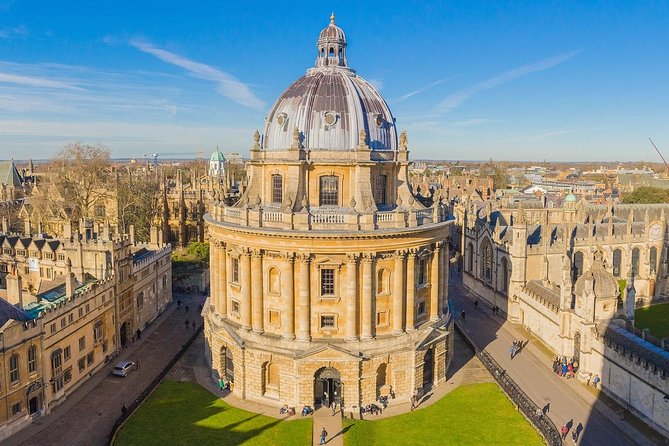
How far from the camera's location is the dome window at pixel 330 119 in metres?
40.1

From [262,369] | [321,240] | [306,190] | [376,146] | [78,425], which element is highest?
[376,146]

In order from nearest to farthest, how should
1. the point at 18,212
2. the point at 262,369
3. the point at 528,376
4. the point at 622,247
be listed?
1. the point at 262,369
2. the point at 528,376
3. the point at 622,247
4. the point at 18,212

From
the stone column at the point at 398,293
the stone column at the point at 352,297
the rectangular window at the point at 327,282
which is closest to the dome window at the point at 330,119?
the stone column at the point at 352,297

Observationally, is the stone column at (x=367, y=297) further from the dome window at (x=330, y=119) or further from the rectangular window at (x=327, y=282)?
the dome window at (x=330, y=119)

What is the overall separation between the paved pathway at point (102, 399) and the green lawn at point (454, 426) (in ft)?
53.2

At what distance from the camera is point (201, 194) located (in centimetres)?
9406

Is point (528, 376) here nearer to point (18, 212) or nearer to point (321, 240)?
point (321, 240)

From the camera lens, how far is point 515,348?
48.8m

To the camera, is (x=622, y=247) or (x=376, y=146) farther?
(x=622, y=247)

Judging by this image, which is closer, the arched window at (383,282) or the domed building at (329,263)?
the domed building at (329,263)

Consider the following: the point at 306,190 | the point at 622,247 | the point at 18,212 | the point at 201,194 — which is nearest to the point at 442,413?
the point at 306,190

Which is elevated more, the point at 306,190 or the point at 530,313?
the point at 306,190

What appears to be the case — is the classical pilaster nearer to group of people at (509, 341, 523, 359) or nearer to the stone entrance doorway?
the stone entrance doorway

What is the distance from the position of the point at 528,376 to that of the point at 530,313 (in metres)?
11.2
